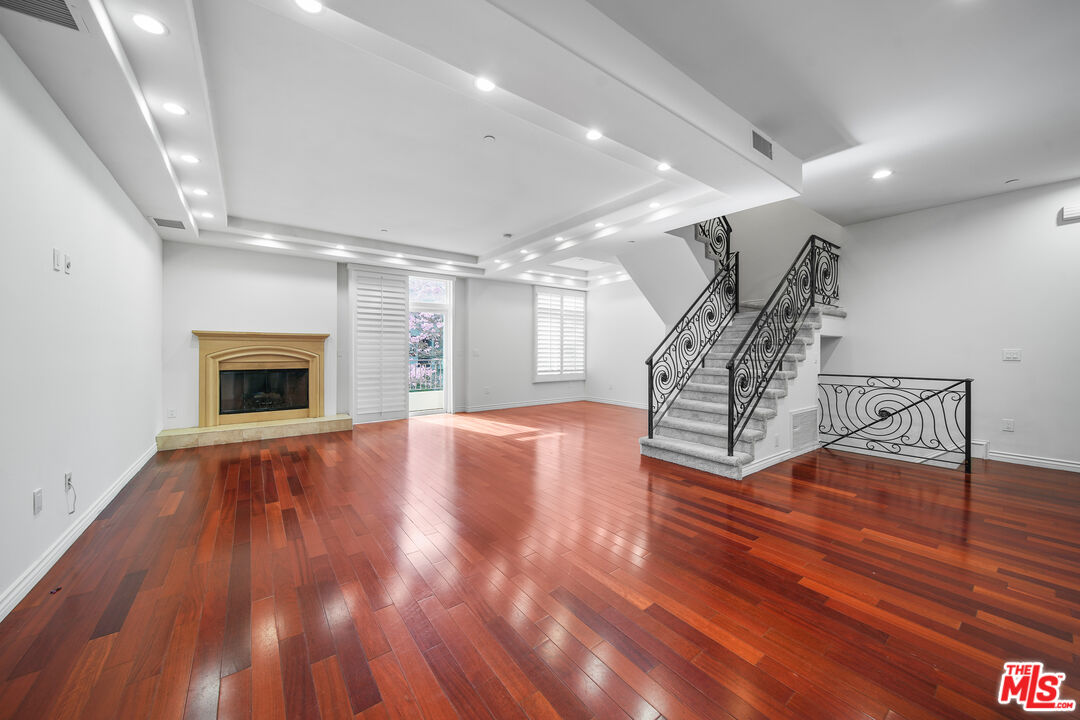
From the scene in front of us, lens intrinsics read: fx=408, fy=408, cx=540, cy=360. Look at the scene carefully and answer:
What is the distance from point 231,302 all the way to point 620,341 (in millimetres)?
6813

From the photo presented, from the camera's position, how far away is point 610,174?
3.82m

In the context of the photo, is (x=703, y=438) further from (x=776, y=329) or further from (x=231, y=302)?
(x=231, y=302)

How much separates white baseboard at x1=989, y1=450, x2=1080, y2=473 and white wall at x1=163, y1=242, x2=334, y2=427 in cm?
840

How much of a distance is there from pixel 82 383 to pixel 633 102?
398 centimetres

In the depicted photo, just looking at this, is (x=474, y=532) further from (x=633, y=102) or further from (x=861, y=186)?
(x=861, y=186)

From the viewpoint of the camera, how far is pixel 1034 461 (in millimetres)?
4180

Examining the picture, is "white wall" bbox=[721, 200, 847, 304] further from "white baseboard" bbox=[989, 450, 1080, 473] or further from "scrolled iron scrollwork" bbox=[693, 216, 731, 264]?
"white baseboard" bbox=[989, 450, 1080, 473]

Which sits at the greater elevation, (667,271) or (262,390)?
(667,271)

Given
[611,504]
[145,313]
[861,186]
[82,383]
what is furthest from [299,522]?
[861,186]

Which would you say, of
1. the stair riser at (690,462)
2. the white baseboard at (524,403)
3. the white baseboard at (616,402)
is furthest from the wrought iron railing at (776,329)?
the white baseboard at (524,403)

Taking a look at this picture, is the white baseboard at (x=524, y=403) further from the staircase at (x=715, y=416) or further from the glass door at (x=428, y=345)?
the staircase at (x=715, y=416)

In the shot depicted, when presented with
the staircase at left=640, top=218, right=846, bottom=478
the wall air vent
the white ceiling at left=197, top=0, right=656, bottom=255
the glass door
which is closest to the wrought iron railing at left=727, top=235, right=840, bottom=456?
the staircase at left=640, top=218, right=846, bottom=478

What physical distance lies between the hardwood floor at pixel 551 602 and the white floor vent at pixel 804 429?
0.99 metres

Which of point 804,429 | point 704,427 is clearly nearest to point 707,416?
point 704,427
